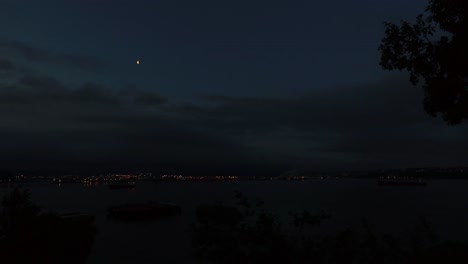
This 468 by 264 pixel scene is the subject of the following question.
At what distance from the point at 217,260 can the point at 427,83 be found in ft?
20.9

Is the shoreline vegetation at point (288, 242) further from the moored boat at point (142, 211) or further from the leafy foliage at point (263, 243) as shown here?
the moored boat at point (142, 211)

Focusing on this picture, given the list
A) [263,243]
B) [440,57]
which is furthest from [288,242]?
[440,57]

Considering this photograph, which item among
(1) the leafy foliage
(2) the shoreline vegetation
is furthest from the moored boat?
(1) the leafy foliage

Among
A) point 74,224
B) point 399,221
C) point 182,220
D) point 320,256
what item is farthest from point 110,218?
point 320,256

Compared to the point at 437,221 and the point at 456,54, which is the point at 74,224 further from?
the point at 437,221

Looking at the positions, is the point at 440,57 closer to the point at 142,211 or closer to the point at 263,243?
the point at 263,243

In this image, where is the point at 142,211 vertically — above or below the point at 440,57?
below

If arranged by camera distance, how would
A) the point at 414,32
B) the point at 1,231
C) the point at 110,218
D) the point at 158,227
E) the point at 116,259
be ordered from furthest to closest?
the point at 110,218 → the point at 158,227 → the point at 116,259 → the point at 1,231 → the point at 414,32

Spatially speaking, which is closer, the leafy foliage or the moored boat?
the leafy foliage

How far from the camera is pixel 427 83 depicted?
10.6m

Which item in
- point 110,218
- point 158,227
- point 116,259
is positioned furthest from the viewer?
point 110,218

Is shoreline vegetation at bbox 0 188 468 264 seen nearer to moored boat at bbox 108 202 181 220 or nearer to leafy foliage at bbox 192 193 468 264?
leafy foliage at bbox 192 193 468 264

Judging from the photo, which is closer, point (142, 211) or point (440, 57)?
point (440, 57)

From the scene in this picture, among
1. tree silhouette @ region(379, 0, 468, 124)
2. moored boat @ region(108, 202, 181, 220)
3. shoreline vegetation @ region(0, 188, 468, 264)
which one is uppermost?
tree silhouette @ region(379, 0, 468, 124)
